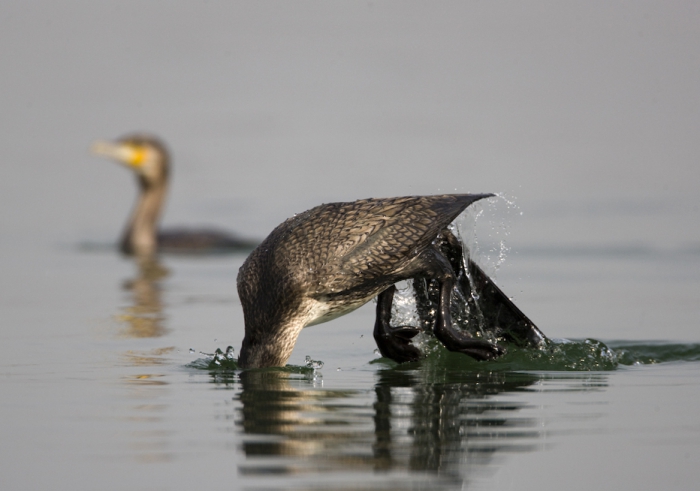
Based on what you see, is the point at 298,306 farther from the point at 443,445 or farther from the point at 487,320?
the point at 443,445

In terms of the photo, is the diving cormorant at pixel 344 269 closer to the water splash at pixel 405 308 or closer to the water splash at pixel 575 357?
the water splash at pixel 575 357

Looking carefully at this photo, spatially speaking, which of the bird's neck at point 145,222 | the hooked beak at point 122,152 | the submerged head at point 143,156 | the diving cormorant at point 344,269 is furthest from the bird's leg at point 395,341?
the submerged head at point 143,156

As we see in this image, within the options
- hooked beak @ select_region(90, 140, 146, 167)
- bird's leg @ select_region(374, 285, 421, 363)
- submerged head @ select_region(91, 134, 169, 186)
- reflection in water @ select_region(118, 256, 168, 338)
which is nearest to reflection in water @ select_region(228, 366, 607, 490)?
bird's leg @ select_region(374, 285, 421, 363)

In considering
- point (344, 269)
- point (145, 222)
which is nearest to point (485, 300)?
point (344, 269)

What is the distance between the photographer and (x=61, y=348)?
858 cm

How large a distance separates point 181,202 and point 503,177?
24.3ft

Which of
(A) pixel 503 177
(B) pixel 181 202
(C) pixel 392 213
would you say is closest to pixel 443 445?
(C) pixel 392 213

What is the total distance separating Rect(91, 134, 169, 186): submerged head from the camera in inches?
763

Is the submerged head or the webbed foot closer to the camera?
the webbed foot

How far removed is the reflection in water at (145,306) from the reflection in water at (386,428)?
2112mm

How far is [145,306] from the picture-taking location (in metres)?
10.9

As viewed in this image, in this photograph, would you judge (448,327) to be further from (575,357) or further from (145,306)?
(145,306)

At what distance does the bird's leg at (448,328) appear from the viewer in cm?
780

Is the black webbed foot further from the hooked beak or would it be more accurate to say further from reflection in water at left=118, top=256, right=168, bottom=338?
the hooked beak
